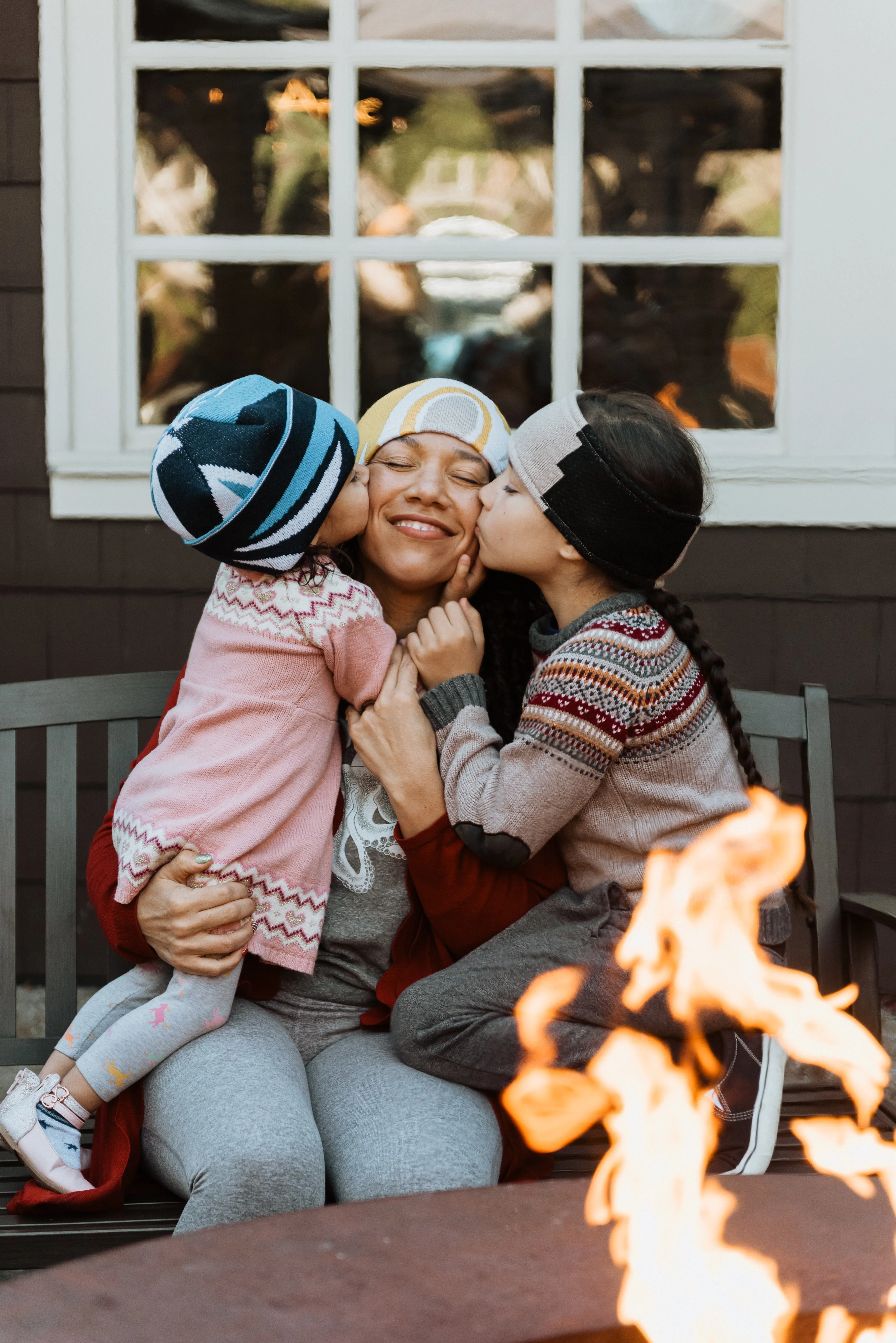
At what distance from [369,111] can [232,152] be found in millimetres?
416

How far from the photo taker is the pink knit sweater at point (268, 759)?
6.35 ft

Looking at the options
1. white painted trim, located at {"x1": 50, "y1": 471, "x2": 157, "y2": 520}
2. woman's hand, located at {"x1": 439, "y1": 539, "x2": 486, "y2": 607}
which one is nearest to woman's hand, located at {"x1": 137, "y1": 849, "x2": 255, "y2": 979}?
woman's hand, located at {"x1": 439, "y1": 539, "x2": 486, "y2": 607}

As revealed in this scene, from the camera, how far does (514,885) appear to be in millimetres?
1985

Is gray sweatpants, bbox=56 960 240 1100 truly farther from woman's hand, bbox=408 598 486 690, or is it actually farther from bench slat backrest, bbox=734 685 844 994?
bench slat backrest, bbox=734 685 844 994

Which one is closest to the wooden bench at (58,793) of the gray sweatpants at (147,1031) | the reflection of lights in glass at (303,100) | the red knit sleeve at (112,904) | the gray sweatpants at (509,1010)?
the red knit sleeve at (112,904)

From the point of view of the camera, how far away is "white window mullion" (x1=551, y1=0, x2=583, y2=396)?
340cm

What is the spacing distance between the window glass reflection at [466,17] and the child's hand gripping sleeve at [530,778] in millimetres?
2361

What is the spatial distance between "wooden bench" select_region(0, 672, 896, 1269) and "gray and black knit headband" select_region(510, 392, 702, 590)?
0.58 meters

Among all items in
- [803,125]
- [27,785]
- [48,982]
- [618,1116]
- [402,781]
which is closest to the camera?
[618,1116]

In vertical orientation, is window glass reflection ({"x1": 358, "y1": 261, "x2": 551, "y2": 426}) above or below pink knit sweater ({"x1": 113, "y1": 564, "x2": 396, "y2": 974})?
above

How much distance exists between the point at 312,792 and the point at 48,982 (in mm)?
690

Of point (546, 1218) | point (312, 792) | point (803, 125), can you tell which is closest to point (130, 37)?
point (803, 125)

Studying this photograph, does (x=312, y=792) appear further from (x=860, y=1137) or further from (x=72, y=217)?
(x=72, y=217)

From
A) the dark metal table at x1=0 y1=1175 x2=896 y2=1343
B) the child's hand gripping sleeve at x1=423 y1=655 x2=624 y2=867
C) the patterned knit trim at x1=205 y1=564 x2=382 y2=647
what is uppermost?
the patterned knit trim at x1=205 y1=564 x2=382 y2=647
